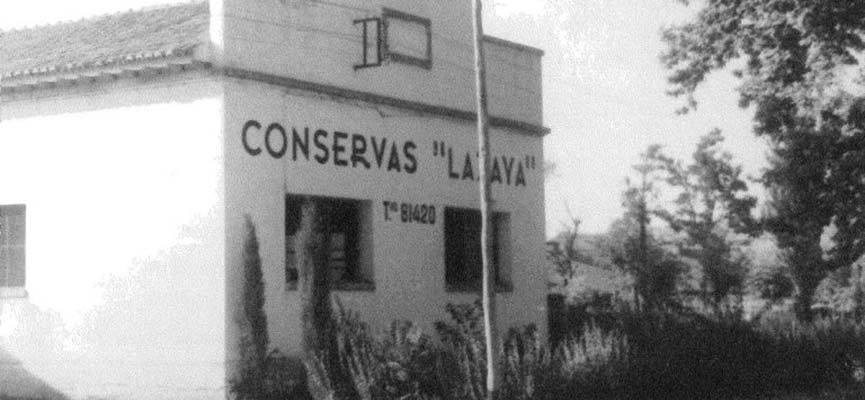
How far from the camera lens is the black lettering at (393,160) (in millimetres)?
19453

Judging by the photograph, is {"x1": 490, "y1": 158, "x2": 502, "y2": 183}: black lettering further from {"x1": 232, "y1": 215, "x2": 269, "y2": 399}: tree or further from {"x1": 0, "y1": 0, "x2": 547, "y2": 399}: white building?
{"x1": 232, "y1": 215, "x2": 269, "y2": 399}: tree

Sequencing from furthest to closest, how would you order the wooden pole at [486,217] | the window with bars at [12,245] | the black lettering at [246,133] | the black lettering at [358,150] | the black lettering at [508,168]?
the black lettering at [508,168] < the black lettering at [358,150] < the window with bars at [12,245] < the black lettering at [246,133] < the wooden pole at [486,217]

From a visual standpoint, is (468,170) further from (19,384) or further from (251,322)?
(19,384)

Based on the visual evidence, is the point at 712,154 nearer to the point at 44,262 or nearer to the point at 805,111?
the point at 805,111

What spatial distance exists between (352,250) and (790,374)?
335 inches

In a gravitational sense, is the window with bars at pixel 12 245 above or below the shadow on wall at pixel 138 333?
above

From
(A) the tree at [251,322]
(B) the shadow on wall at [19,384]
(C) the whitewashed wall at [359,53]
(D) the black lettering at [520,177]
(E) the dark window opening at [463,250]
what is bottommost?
(B) the shadow on wall at [19,384]

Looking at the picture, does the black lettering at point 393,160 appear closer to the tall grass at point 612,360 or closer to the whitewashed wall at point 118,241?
the tall grass at point 612,360

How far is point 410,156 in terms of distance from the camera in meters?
19.9

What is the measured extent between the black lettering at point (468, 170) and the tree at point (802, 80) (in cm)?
448

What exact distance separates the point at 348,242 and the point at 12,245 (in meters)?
4.73

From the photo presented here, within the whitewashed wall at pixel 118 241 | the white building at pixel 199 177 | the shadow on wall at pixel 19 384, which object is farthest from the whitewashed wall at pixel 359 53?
the shadow on wall at pixel 19 384

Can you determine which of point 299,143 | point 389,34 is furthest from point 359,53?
point 299,143

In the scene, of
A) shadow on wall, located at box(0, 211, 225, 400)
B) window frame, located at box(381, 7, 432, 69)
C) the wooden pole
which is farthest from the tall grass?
window frame, located at box(381, 7, 432, 69)
